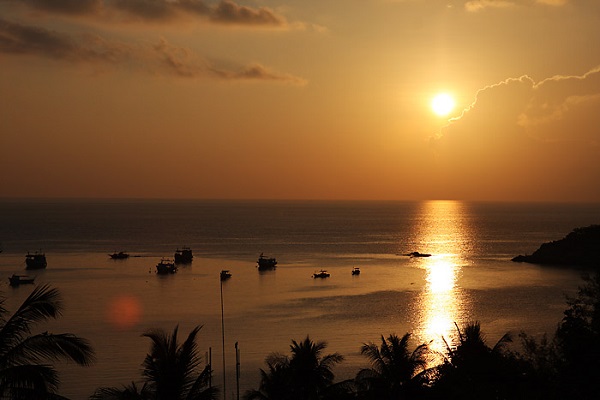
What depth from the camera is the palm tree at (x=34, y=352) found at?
396 inches

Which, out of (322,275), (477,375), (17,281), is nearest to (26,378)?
(477,375)

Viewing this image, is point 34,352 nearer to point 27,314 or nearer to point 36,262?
point 27,314

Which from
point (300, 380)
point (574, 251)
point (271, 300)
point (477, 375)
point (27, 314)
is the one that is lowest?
point (271, 300)

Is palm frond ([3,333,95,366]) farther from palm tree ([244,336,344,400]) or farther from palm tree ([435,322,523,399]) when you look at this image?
palm tree ([244,336,344,400])

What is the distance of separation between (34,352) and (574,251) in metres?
133

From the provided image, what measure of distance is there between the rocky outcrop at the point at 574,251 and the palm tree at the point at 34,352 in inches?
5090

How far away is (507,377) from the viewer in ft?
71.7

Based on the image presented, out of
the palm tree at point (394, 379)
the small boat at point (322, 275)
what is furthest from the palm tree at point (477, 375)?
the small boat at point (322, 275)

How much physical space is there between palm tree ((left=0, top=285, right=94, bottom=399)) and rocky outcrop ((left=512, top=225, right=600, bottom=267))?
5090 inches

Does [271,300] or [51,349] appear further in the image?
[271,300]

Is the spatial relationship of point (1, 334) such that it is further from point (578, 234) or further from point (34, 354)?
point (578, 234)

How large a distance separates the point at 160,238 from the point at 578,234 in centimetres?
10752

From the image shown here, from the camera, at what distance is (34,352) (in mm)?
10523

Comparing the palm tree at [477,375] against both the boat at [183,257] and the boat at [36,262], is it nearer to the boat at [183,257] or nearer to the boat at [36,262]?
the boat at [36,262]
